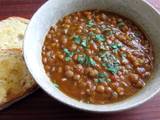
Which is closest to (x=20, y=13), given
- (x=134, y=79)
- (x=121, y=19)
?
(x=121, y=19)

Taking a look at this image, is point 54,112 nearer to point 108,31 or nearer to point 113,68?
point 113,68

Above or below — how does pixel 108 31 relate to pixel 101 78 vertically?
above

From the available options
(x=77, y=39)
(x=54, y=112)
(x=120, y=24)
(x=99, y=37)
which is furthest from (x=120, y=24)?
(x=54, y=112)

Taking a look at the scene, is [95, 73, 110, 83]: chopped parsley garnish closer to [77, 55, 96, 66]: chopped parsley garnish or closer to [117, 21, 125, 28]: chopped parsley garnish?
[77, 55, 96, 66]: chopped parsley garnish

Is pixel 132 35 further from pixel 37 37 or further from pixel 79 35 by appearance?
pixel 37 37

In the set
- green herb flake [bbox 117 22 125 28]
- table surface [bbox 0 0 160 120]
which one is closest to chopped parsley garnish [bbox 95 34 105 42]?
green herb flake [bbox 117 22 125 28]

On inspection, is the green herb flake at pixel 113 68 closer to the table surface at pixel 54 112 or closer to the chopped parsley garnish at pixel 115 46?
the chopped parsley garnish at pixel 115 46
